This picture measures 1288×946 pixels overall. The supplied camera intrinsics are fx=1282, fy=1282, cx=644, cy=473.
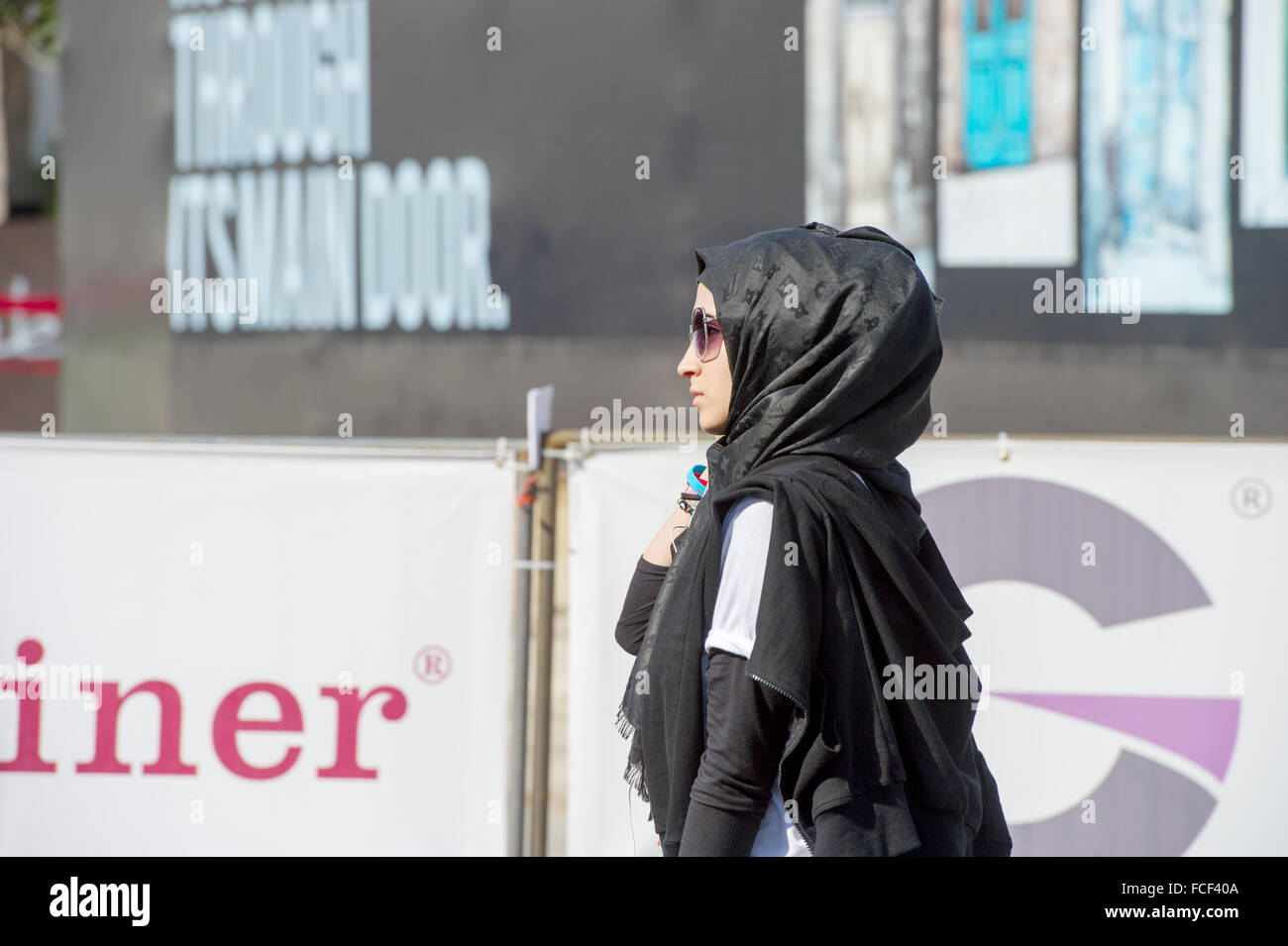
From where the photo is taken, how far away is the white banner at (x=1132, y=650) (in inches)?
164

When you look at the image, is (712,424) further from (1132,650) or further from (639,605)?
(1132,650)

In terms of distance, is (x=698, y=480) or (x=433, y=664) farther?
(x=433, y=664)

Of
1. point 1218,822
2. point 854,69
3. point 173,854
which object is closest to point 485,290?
point 854,69

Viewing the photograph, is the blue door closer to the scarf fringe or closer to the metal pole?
the metal pole

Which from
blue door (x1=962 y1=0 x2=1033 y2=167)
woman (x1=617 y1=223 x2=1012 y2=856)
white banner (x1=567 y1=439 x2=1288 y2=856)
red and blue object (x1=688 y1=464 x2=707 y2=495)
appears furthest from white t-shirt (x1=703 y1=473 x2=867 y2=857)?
blue door (x1=962 y1=0 x2=1033 y2=167)

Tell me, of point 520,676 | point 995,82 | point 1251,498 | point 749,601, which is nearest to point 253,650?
point 520,676

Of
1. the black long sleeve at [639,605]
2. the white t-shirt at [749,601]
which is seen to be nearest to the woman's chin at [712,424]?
the white t-shirt at [749,601]

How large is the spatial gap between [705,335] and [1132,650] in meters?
2.63

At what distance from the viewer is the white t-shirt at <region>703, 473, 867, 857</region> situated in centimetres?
194

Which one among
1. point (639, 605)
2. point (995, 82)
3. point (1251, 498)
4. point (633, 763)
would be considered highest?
point (995, 82)

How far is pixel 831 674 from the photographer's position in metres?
1.96

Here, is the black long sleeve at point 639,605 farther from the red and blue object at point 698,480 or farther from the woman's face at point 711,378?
the woman's face at point 711,378

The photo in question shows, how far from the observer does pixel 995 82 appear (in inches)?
283
